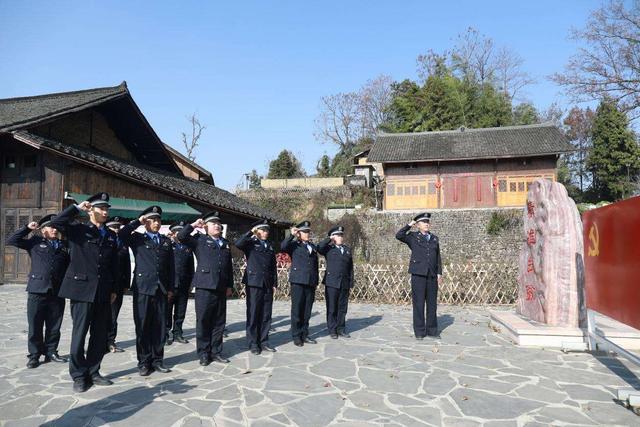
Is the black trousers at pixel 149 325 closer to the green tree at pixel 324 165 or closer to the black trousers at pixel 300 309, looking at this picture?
the black trousers at pixel 300 309

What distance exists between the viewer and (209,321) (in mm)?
5855

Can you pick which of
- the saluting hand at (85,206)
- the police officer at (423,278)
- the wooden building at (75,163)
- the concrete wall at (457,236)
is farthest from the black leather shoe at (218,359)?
the concrete wall at (457,236)

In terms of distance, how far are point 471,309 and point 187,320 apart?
689cm

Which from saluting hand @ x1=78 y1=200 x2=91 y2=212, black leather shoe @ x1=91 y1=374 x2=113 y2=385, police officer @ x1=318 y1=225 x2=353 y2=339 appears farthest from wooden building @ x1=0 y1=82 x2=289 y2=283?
black leather shoe @ x1=91 y1=374 x2=113 y2=385

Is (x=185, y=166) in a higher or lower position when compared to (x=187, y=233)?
higher

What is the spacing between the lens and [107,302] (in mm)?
4957

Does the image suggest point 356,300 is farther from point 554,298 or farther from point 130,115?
point 130,115

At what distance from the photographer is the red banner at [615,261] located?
4.47 m

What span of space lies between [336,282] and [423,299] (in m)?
1.52

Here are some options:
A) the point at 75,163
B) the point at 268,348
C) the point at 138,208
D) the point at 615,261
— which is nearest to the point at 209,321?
the point at 268,348

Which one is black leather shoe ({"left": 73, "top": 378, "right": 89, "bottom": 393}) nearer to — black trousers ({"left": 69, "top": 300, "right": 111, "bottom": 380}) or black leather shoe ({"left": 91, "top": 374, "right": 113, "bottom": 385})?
black trousers ({"left": 69, "top": 300, "right": 111, "bottom": 380})

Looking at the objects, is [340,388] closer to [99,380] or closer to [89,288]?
[99,380]

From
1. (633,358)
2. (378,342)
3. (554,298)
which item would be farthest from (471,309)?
(633,358)

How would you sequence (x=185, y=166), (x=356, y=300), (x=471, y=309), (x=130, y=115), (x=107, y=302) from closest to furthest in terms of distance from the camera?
(x=107, y=302) < (x=471, y=309) < (x=356, y=300) < (x=130, y=115) < (x=185, y=166)
